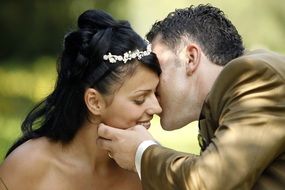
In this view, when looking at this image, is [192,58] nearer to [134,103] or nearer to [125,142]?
[134,103]

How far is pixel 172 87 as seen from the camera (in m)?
3.33

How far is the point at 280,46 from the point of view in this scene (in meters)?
7.22

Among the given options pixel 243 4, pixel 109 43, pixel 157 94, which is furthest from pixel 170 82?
pixel 243 4

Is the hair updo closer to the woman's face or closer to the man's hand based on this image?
the woman's face

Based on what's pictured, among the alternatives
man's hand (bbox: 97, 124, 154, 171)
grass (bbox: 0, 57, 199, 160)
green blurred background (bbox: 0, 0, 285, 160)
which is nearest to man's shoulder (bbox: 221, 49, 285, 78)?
man's hand (bbox: 97, 124, 154, 171)

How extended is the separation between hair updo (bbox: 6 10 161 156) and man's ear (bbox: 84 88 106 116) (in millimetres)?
25

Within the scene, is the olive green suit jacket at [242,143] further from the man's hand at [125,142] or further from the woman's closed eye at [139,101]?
the woman's closed eye at [139,101]

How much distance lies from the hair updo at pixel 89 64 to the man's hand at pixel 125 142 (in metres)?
→ 0.32

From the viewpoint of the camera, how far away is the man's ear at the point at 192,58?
10.7ft

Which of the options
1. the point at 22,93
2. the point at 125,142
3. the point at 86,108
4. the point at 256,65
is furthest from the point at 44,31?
the point at 256,65

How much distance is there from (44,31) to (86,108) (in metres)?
3.94

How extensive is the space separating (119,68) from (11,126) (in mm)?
A: 3997

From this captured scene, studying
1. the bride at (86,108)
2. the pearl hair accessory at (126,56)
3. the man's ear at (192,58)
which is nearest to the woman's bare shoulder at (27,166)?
the bride at (86,108)

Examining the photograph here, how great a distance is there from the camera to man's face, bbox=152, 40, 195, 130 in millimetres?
3307
